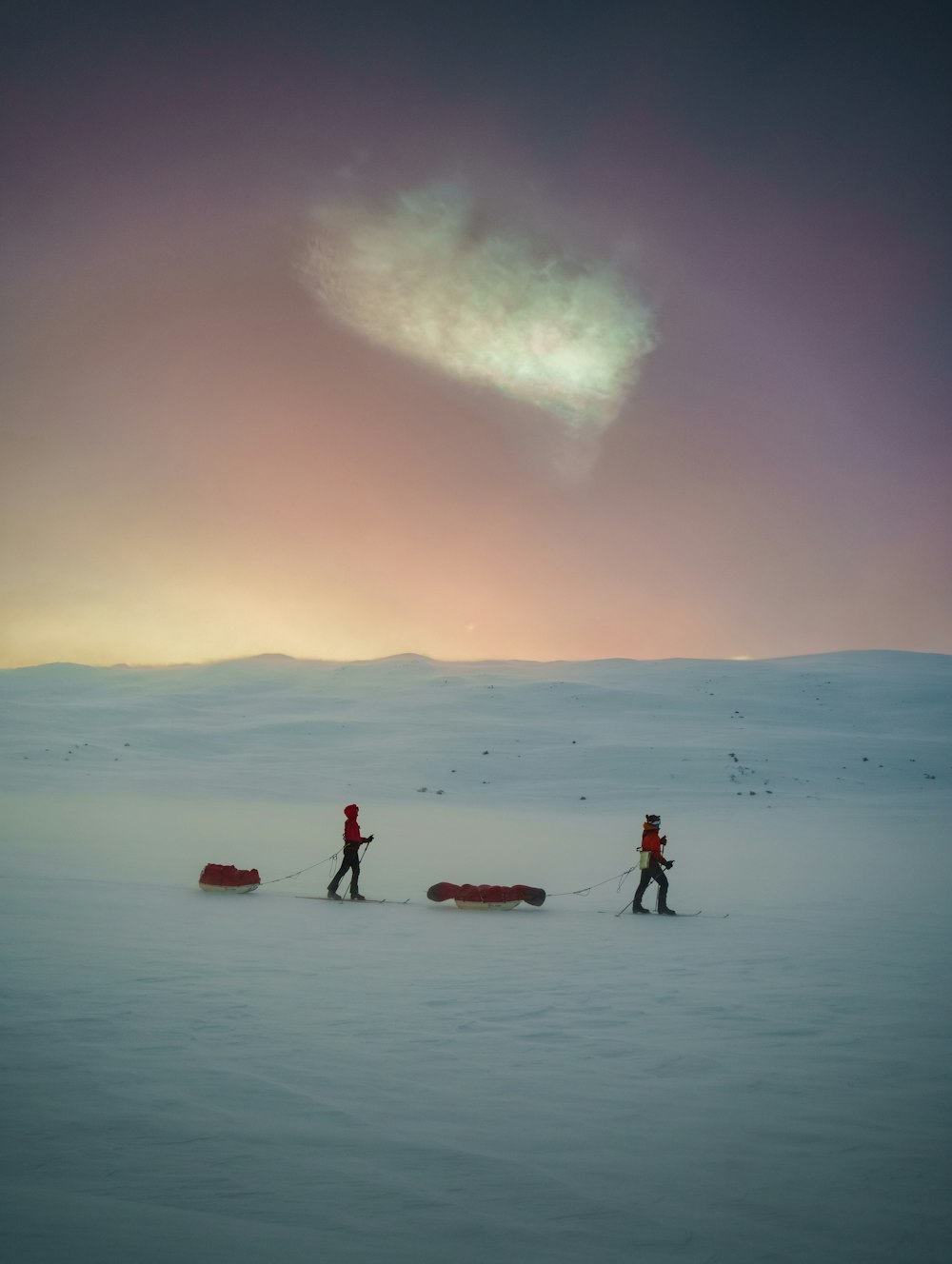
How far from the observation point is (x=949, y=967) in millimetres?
9422

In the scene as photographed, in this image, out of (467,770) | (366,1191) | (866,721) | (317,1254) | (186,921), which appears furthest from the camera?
(866,721)

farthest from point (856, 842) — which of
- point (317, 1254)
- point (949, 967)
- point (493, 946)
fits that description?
point (317, 1254)

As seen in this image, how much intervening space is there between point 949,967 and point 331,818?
1982 centimetres

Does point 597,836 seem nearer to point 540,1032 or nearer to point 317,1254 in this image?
point 540,1032

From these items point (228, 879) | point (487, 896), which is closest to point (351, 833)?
point (228, 879)

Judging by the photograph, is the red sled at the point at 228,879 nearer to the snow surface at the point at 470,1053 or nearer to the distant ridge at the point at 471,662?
the snow surface at the point at 470,1053

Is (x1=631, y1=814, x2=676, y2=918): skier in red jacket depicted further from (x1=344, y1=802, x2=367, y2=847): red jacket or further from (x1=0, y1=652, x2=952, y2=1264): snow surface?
(x1=344, y1=802, x2=367, y2=847): red jacket

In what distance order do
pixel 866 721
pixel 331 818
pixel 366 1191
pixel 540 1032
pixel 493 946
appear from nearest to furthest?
pixel 366 1191 → pixel 540 1032 → pixel 493 946 → pixel 331 818 → pixel 866 721

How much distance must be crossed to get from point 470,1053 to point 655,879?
7552 millimetres

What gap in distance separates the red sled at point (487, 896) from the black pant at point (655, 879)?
5.08 feet

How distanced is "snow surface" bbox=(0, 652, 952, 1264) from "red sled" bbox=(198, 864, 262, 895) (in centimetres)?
33

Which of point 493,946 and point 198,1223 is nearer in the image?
point 198,1223

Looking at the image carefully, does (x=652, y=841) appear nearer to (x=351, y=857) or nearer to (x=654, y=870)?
(x=654, y=870)

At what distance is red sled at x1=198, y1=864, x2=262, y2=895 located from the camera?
14.0 metres
